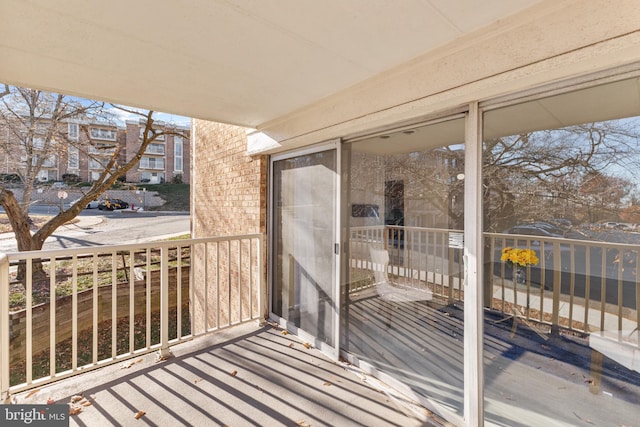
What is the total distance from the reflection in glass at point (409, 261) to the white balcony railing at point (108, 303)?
1470 mm

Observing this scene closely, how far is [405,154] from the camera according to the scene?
2.21 meters

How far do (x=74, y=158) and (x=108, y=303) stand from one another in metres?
4.06

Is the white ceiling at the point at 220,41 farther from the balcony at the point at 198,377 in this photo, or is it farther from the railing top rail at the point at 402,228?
the balcony at the point at 198,377

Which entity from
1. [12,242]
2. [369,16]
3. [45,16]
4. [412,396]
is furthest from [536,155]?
[12,242]

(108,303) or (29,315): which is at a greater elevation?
(29,315)

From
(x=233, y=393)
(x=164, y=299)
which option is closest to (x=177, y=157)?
(x=164, y=299)

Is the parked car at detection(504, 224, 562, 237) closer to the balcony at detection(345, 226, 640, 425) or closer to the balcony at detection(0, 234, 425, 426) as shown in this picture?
the balcony at detection(345, 226, 640, 425)

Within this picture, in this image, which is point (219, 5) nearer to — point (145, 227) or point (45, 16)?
point (45, 16)

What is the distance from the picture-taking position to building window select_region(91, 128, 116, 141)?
859cm

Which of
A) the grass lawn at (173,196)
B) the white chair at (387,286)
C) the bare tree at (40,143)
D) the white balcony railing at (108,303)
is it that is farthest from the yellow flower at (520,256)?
the grass lawn at (173,196)

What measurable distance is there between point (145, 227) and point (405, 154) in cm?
1390

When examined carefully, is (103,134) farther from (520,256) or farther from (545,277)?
(545,277)

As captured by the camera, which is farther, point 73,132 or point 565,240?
Answer: point 73,132

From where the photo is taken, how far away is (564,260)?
4.98ft
